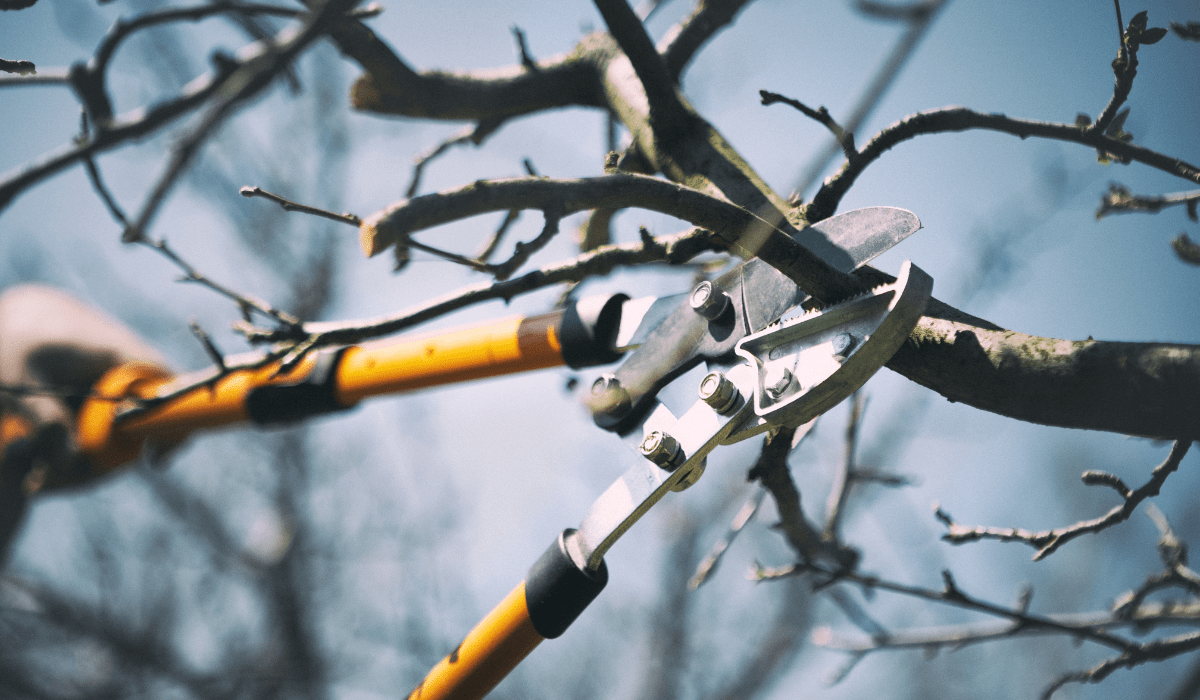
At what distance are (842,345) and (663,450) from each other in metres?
0.41

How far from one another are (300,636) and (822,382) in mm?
8463

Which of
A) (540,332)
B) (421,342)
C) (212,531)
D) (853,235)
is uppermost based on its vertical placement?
(853,235)

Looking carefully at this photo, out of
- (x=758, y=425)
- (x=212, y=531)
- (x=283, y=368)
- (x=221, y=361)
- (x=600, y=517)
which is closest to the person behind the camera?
(x=758, y=425)

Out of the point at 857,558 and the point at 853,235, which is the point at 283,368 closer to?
the point at 853,235

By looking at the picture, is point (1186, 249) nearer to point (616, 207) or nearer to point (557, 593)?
point (616, 207)

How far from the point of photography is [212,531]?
7.89m

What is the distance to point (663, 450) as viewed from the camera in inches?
55.2

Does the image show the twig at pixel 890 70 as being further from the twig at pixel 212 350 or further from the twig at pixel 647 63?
the twig at pixel 212 350

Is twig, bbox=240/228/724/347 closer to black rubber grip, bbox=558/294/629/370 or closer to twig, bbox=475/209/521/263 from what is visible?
black rubber grip, bbox=558/294/629/370

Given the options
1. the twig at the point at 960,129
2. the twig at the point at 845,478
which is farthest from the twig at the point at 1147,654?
the twig at the point at 960,129

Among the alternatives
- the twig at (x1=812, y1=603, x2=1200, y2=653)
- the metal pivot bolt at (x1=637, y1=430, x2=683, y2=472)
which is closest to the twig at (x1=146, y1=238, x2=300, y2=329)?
the metal pivot bolt at (x1=637, y1=430, x2=683, y2=472)

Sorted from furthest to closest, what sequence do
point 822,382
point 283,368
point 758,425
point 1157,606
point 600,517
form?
point 1157,606 < point 283,368 < point 600,517 < point 758,425 < point 822,382

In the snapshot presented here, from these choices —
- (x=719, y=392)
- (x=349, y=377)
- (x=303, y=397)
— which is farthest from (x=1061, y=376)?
(x=303, y=397)

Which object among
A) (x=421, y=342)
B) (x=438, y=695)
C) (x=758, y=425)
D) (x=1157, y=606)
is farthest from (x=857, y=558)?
(x=421, y=342)
